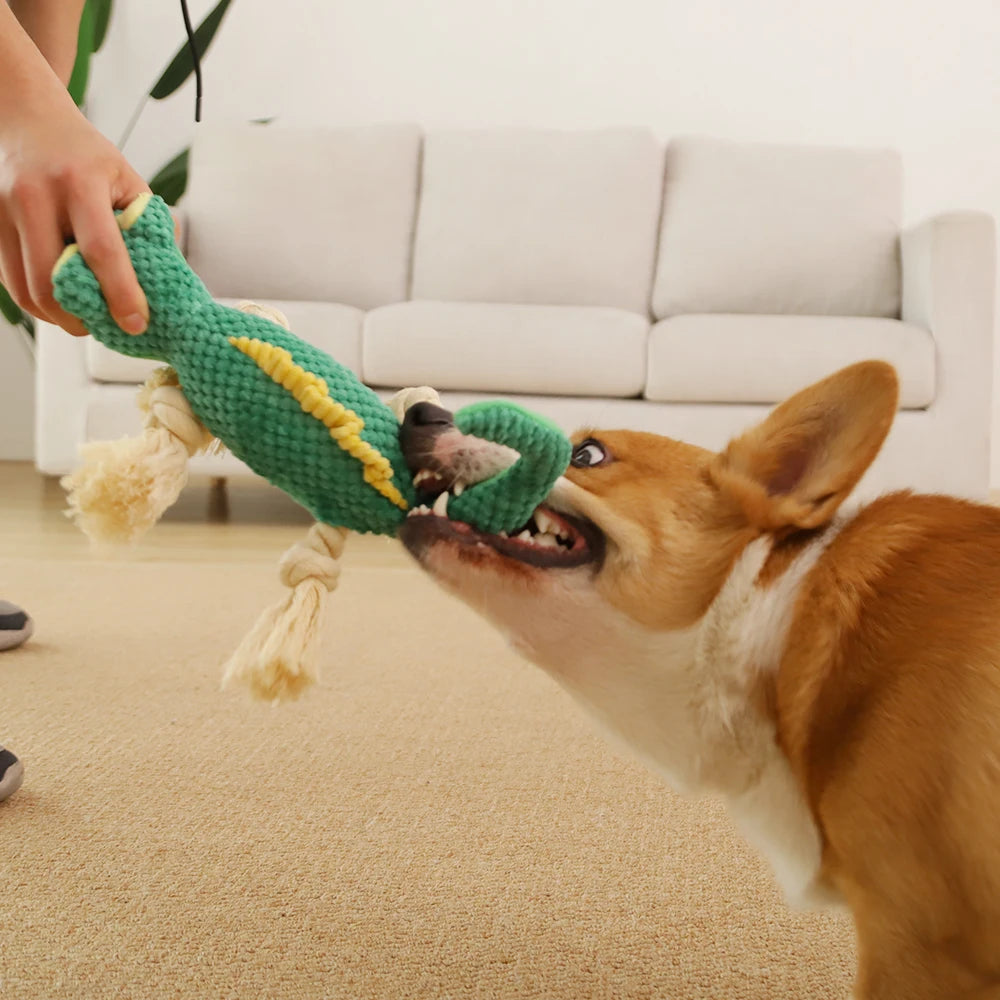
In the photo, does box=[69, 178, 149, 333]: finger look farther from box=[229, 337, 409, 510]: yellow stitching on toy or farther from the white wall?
the white wall

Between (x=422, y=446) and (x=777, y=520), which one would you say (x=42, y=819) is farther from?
(x=777, y=520)

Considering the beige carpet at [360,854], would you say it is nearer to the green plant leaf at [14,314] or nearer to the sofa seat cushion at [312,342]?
the sofa seat cushion at [312,342]

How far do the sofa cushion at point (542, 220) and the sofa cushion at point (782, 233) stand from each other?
0.44 ft

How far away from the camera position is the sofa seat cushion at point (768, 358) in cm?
313

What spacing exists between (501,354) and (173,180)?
181cm

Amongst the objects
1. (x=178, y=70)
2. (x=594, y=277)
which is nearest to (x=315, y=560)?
(x=594, y=277)

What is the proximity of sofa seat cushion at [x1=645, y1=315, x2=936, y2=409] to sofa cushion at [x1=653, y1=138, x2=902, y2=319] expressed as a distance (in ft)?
1.51

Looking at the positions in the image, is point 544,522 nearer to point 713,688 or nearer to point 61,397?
point 713,688

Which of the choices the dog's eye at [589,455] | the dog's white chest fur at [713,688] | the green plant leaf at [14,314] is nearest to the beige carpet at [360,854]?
the dog's white chest fur at [713,688]

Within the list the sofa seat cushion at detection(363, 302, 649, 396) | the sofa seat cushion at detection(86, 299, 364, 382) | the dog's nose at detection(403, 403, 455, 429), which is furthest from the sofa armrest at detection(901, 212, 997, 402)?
the dog's nose at detection(403, 403, 455, 429)

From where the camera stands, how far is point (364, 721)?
1550mm

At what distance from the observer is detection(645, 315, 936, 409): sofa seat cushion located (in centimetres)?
313

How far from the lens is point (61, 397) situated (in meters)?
3.25

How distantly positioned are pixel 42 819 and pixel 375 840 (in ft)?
1.17
